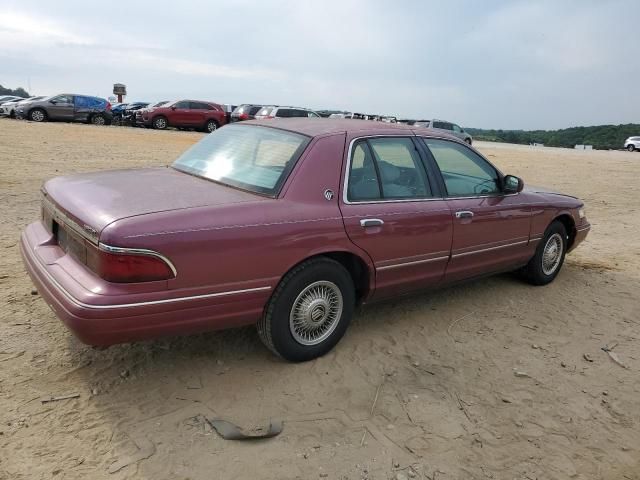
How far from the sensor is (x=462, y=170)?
A: 463 centimetres

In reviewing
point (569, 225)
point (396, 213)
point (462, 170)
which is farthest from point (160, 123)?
point (396, 213)

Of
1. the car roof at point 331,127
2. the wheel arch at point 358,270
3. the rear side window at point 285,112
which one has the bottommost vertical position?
the wheel arch at point 358,270

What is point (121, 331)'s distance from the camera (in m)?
2.78

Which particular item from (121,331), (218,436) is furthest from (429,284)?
(121,331)

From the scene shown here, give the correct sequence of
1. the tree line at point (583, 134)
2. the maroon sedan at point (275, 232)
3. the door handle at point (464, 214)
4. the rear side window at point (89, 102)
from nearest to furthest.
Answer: the maroon sedan at point (275, 232) < the door handle at point (464, 214) < the rear side window at point (89, 102) < the tree line at point (583, 134)

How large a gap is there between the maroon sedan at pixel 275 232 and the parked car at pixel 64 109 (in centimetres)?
2463

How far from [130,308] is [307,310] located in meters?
1.14

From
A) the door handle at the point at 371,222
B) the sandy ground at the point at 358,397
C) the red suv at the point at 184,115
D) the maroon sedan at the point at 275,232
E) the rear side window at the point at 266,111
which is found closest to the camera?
the sandy ground at the point at 358,397

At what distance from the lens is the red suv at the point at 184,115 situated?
27359 mm

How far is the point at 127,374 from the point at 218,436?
0.83 metres

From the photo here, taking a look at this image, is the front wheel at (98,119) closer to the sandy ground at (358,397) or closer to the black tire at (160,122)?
the black tire at (160,122)

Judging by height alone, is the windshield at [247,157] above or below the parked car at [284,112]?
above

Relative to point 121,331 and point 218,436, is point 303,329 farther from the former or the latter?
point 121,331

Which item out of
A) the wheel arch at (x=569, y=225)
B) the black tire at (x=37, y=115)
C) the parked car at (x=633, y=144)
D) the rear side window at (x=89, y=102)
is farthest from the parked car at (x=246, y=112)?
the parked car at (x=633, y=144)
